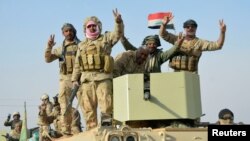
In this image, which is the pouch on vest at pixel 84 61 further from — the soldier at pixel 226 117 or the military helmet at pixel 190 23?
the soldier at pixel 226 117

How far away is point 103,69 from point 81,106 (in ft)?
2.73

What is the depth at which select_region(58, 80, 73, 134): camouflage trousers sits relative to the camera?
12.3 meters

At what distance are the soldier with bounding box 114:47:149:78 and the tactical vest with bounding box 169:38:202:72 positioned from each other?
0.54 meters

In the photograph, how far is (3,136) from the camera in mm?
17266

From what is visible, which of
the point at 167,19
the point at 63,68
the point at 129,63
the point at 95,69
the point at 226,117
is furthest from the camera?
the point at 63,68

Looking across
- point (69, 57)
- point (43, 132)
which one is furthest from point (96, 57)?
point (43, 132)

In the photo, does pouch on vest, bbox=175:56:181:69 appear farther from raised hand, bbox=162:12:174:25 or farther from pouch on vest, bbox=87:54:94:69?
pouch on vest, bbox=87:54:94:69

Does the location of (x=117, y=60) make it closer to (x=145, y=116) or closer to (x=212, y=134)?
(x=145, y=116)

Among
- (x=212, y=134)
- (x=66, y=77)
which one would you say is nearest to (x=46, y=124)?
(x=66, y=77)

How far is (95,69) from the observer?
36.8 ft

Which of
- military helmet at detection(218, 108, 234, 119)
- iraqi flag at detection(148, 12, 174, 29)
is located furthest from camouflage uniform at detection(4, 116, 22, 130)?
military helmet at detection(218, 108, 234, 119)

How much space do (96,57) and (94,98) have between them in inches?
27.7

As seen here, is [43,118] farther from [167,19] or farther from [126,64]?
[167,19]

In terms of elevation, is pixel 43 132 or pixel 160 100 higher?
pixel 160 100
